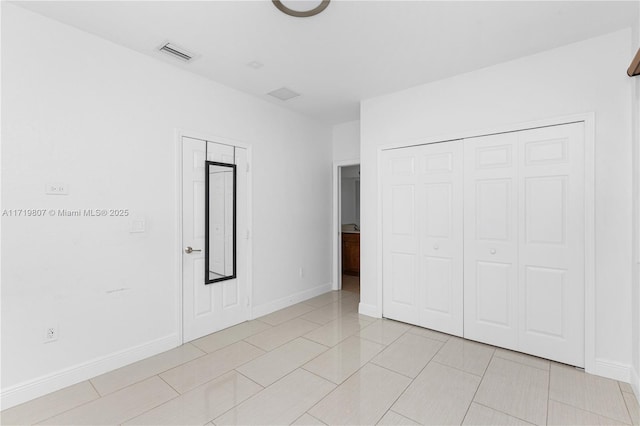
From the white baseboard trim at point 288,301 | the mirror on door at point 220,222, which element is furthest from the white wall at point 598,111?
the white baseboard trim at point 288,301

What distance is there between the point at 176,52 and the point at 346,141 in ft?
9.38

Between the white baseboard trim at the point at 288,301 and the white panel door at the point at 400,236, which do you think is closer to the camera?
the white panel door at the point at 400,236

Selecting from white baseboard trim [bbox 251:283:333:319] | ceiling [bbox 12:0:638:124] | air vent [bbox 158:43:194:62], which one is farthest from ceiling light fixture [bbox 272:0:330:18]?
white baseboard trim [bbox 251:283:333:319]

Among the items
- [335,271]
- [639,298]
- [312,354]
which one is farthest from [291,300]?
[639,298]

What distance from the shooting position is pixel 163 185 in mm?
2982

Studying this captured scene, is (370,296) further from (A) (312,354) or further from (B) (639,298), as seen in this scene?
(B) (639,298)

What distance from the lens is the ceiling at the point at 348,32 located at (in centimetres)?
220

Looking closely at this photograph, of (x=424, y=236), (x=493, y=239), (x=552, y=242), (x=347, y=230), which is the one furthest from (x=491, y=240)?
(x=347, y=230)

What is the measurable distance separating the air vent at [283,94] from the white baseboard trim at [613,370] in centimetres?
392

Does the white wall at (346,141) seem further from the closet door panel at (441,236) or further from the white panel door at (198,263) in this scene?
the white panel door at (198,263)

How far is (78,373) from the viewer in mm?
2424

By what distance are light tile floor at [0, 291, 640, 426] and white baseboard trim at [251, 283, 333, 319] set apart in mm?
697

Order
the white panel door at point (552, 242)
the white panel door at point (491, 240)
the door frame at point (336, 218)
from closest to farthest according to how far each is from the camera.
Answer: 1. the white panel door at point (552, 242)
2. the white panel door at point (491, 240)
3. the door frame at point (336, 218)

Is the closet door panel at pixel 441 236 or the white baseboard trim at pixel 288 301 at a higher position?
the closet door panel at pixel 441 236
